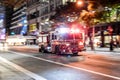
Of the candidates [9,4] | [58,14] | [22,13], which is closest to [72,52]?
[9,4]

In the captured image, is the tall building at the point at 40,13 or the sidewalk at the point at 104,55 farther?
the tall building at the point at 40,13

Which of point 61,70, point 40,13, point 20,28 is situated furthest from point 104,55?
point 20,28

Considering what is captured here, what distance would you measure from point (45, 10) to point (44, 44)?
253 feet

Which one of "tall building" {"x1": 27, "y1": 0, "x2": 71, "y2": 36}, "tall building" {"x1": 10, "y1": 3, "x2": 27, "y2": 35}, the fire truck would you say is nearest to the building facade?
"tall building" {"x1": 27, "y1": 0, "x2": 71, "y2": 36}

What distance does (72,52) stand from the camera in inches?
1454

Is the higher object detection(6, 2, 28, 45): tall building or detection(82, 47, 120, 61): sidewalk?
detection(6, 2, 28, 45): tall building

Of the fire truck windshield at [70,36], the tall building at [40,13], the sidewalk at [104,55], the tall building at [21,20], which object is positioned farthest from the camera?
the tall building at [21,20]

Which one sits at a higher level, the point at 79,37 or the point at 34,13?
the point at 34,13

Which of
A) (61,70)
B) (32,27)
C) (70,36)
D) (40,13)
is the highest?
(40,13)

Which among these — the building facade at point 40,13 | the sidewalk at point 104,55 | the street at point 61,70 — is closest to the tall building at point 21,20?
the building facade at point 40,13

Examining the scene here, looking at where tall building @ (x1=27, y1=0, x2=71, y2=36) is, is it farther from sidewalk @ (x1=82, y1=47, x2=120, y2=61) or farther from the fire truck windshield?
the fire truck windshield

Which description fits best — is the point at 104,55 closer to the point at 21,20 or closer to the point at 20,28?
the point at 21,20

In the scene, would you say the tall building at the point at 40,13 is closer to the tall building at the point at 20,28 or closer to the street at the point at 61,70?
the tall building at the point at 20,28

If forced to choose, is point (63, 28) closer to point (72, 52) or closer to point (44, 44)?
point (72, 52)
